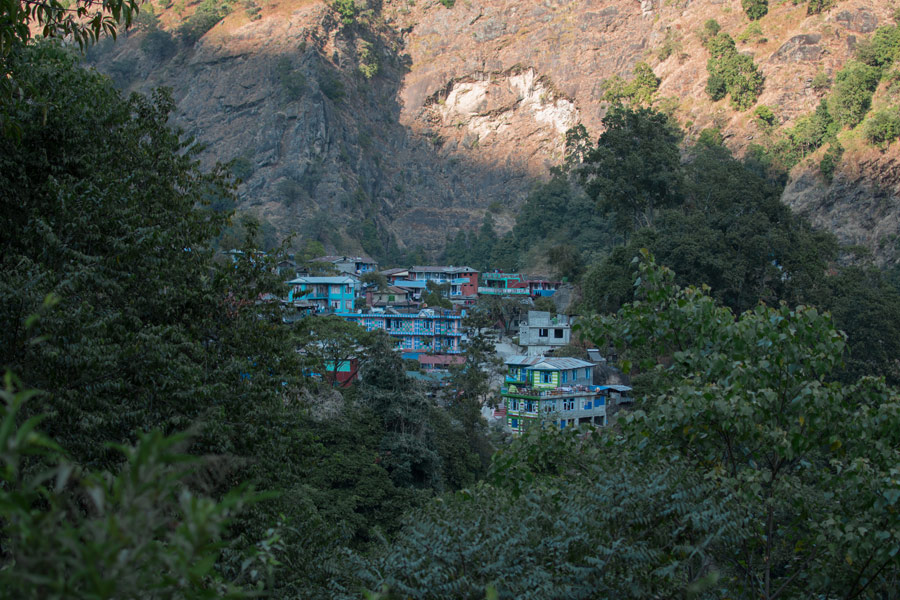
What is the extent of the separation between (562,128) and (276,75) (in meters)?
24.3

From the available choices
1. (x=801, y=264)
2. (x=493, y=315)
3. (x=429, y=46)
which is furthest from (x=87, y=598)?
(x=429, y=46)

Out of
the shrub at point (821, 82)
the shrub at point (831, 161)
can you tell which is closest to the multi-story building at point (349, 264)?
the shrub at point (831, 161)

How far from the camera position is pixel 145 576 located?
4.68ft

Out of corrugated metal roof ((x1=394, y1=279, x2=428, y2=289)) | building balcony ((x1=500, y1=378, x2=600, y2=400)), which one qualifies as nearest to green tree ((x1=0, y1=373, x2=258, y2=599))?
building balcony ((x1=500, y1=378, x2=600, y2=400))

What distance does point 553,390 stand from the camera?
20.0 meters

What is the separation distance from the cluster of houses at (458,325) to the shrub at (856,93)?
16226mm

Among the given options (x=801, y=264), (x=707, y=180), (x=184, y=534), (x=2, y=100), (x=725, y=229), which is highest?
(x=707, y=180)

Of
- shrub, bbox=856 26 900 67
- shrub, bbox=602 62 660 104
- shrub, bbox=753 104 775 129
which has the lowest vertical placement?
shrub, bbox=856 26 900 67

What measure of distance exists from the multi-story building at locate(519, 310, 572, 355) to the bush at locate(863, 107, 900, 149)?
1484 centimetres

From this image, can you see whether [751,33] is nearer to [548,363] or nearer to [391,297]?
[391,297]

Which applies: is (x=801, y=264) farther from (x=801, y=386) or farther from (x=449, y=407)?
(x=801, y=386)

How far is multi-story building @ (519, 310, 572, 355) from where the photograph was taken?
27.2 metres

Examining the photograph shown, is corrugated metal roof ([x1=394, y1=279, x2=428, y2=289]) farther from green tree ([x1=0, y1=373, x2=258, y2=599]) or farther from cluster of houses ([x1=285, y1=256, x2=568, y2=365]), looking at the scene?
green tree ([x1=0, y1=373, x2=258, y2=599])

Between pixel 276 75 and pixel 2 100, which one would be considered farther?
pixel 276 75
